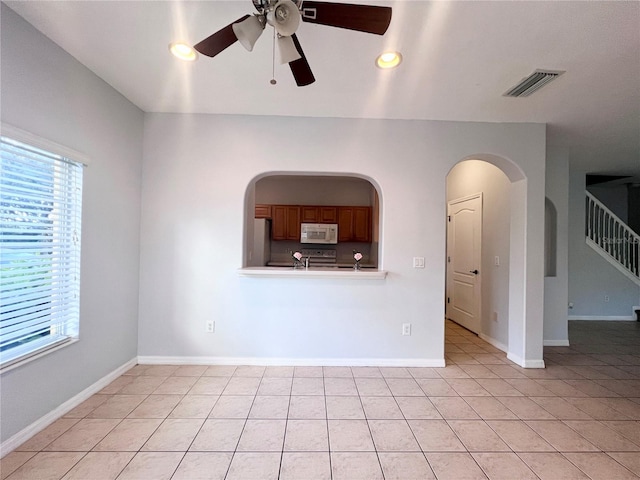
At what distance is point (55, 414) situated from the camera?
2.06m

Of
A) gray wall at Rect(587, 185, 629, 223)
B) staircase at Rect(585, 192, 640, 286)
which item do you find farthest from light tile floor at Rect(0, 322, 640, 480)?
gray wall at Rect(587, 185, 629, 223)

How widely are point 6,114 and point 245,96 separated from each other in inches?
Result: 63.5

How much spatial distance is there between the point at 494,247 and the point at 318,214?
3.19 meters

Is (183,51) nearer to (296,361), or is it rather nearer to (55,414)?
(55,414)

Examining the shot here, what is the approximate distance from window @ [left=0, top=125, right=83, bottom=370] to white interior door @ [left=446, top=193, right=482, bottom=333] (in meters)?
4.61

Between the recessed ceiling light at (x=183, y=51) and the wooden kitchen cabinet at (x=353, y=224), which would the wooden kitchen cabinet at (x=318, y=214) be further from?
the recessed ceiling light at (x=183, y=51)

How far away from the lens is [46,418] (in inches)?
78.5

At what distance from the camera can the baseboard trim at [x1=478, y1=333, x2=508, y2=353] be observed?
3554mm

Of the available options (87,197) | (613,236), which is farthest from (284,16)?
(613,236)

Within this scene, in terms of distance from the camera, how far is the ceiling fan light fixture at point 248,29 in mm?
1367

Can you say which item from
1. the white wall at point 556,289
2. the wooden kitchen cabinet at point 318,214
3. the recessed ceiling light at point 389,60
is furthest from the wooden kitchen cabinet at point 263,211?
the white wall at point 556,289

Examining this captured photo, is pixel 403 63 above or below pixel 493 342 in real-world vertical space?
above

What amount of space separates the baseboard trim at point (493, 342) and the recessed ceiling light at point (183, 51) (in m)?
4.39

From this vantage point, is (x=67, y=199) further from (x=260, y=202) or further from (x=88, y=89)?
(x=260, y=202)
